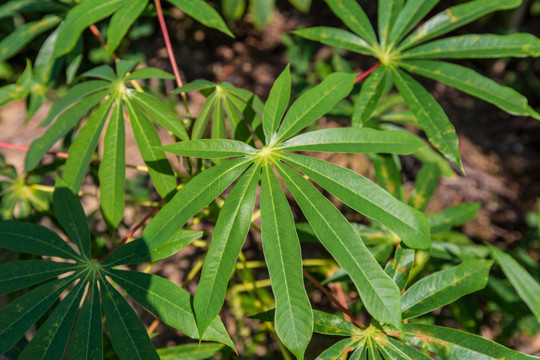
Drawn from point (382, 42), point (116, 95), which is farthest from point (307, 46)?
point (116, 95)

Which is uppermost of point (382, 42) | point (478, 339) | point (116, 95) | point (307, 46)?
point (307, 46)

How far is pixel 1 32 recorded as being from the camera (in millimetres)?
2578

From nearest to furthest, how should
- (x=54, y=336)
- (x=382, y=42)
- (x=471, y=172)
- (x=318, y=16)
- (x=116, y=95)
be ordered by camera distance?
1. (x=54, y=336)
2. (x=116, y=95)
3. (x=382, y=42)
4. (x=471, y=172)
5. (x=318, y=16)

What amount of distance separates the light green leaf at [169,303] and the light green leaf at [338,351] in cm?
22

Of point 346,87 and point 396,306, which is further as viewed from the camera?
point 346,87

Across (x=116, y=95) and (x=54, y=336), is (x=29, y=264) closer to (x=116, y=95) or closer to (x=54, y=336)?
(x=54, y=336)

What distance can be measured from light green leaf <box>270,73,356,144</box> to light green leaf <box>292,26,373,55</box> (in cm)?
32

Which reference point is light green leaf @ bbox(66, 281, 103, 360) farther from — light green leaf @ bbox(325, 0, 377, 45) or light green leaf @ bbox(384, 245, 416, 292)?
light green leaf @ bbox(325, 0, 377, 45)

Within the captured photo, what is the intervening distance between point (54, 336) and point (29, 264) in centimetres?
18

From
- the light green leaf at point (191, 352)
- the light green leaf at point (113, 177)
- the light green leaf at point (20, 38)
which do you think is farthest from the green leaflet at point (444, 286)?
the light green leaf at point (20, 38)

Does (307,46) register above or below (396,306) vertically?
above

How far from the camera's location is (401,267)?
0.92 m

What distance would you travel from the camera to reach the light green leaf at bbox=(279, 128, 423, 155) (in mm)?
809

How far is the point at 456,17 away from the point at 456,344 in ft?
2.91
